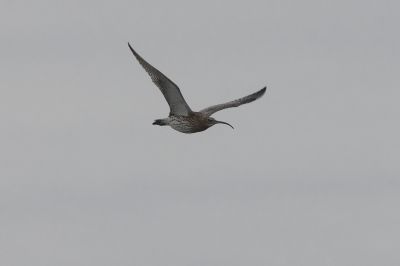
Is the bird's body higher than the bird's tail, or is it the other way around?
the bird's body

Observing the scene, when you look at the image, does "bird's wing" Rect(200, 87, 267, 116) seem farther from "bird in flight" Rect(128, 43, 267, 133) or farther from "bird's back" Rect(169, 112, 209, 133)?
"bird's back" Rect(169, 112, 209, 133)

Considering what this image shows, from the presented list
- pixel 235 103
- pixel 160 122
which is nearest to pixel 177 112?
pixel 160 122

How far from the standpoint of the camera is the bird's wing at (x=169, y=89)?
1905 inches

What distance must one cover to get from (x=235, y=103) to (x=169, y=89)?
8.26 meters

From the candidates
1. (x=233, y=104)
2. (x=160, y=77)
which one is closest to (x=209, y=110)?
(x=233, y=104)

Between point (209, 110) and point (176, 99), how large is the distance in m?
4.71

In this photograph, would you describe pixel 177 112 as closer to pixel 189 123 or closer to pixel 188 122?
pixel 188 122

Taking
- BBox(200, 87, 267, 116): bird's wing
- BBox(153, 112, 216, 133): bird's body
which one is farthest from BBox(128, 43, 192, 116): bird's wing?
BBox(200, 87, 267, 116): bird's wing

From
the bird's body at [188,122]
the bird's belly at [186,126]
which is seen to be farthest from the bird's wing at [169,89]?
the bird's belly at [186,126]

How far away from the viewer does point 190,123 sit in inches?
2053

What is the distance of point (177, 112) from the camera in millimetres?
51312

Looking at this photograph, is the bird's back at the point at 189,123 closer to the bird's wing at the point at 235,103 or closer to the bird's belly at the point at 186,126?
the bird's belly at the point at 186,126

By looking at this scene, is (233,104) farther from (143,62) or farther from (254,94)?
(143,62)

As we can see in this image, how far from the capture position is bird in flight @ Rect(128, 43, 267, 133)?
48.7 meters
